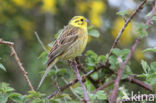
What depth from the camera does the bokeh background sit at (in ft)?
18.0

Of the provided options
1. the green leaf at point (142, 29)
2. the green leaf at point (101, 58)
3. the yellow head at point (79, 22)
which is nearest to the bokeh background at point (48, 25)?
the yellow head at point (79, 22)

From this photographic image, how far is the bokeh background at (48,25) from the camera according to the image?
5.48 meters

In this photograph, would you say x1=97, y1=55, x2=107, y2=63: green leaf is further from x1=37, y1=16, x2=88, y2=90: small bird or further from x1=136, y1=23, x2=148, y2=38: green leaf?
x1=37, y1=16, x2=88, y2=90: small bird

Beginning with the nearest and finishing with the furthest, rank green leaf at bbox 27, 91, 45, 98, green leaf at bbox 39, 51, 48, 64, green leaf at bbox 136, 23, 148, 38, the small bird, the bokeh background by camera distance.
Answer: green leaf at bbox 136, 23, 148, 38 < green leaf at bbox 27, 91, 45, 98 < green leaf at bbox 39, 51, 48, 64 < the small bird < the bokeh background

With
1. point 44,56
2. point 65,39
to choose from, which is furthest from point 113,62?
point 65,39

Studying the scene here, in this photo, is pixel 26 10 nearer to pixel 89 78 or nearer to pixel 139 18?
pixel 139 18

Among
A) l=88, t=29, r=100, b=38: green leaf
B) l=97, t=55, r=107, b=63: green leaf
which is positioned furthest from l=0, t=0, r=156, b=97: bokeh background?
l=97, t=55, r=107, b=63: green leaf

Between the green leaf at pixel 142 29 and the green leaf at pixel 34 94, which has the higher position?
the green leaf at pixel 142 29

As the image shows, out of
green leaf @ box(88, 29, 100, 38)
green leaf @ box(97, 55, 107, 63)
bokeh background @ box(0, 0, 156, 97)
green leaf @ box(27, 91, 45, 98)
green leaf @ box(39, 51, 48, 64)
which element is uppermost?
bokeh background @ box(0, 0, 156, 97)

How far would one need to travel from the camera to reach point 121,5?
582cm

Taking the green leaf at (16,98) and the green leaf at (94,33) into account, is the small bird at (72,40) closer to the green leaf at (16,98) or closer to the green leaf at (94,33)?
the green leaf at (94,33)

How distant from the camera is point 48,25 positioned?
5867 millimetres

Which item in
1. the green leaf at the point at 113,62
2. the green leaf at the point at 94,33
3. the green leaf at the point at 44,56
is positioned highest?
the green leaf at the point at 94,33

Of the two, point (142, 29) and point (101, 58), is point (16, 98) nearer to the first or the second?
point (101, 58)
